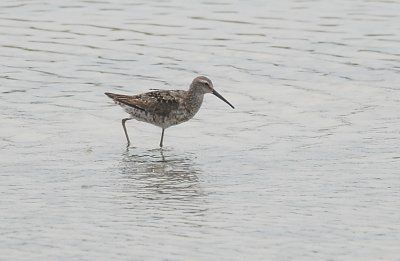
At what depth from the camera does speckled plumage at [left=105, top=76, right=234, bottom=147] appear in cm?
1614

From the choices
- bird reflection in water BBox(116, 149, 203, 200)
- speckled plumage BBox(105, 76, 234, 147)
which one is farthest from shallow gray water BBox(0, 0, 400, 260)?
speckled plumage BBox(105, 76, 234, 147)

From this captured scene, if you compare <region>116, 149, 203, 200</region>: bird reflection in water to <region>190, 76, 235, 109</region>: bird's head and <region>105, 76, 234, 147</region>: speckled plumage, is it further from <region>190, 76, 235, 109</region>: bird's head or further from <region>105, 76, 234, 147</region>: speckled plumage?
<region>190, 76, 235, 109</region>: bird's head

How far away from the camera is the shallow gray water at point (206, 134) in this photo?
11.2m

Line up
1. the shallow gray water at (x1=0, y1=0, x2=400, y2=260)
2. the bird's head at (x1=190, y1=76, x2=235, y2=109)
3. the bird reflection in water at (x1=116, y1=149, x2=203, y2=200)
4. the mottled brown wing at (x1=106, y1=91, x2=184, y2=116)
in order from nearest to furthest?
1. the shallow gray water at (x1=0, y1=0, x2=400, y2=260)
2. the bird reflection in water at (x1=116, y1=149, x2=203, y2=200)
3. the mottled brown wing at (x1=106, y1=91, x2=184, y2=116)
4. the bird's head at (x1=190, y1=76, x2=235, y2=109)

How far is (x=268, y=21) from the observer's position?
A: 75.3 ft

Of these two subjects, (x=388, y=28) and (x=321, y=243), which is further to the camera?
(x=388, y=28)

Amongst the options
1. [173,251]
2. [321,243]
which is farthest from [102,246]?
[321,243]

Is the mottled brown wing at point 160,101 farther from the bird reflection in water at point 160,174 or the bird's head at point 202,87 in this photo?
the bird reflection in water at point 160,174

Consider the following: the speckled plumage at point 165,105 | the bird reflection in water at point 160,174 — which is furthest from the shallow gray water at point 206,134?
the speckled plumage at point 165,105

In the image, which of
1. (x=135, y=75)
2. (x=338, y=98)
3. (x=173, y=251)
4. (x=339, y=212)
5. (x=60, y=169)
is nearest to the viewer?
(x=173, y=251)

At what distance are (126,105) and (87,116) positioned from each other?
0.89 meters

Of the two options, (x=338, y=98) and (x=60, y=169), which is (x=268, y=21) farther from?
(x=60, y=169)

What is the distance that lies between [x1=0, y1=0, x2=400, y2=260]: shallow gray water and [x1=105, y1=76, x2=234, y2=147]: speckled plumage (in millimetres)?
291

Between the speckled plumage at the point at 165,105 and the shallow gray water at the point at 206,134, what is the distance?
0.95 feet
